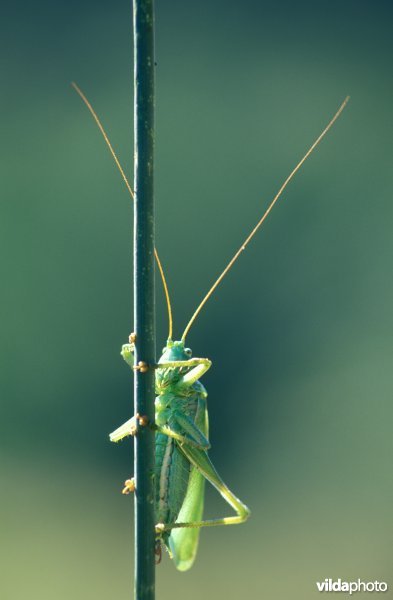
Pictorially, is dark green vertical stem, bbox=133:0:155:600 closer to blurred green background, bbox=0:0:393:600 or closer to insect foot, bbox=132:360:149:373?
insect foot, bbox=132:360:149:373

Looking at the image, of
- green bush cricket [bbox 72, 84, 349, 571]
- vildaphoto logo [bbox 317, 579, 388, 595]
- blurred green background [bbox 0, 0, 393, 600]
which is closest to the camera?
green bush cricket [bbox 72, 84, 349, 571]

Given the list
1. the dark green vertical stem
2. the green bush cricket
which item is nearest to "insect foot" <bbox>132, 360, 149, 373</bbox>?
the dark green vertical stem

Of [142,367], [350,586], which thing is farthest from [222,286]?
[142,367]

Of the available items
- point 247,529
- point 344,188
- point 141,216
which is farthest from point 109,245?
point 141,216

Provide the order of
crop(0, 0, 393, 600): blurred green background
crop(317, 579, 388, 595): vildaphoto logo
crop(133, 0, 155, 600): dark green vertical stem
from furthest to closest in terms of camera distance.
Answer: crop(0, 0, 393, 600): blurred green background
crop(317, 579, 388, 595): vildaphoto logo
crop(133, 0, 155, 600): dark green vertical stem

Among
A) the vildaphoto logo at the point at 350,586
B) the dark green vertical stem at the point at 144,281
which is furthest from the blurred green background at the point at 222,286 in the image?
the dark green vertical stem at the point at 144,281

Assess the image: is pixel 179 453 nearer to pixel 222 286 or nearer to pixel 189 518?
pixel 189 518

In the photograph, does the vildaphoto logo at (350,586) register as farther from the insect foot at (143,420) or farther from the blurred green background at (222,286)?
the insect foot at (143,420)
